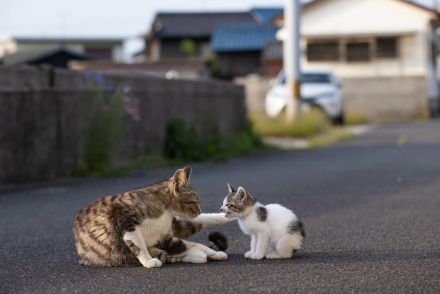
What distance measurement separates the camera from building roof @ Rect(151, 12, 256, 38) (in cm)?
5804

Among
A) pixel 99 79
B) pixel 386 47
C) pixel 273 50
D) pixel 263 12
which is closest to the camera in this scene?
pixel 99 79

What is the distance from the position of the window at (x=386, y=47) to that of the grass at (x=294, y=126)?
15.2 meters

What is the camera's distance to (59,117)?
1337 cm

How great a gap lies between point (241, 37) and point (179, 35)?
18.5 feet

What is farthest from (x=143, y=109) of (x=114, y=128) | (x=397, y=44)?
(x=397, y=44)

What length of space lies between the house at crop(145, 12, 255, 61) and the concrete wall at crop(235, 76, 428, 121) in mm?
19614

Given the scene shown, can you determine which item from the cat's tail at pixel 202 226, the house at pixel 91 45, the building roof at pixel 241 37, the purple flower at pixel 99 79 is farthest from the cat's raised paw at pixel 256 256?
the house at pixel 91 45

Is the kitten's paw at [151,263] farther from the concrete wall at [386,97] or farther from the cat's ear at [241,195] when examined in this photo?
the concrete wall at [386,97]

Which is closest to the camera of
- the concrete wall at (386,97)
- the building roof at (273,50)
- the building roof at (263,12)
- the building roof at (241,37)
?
the concrete wall at (386,97)

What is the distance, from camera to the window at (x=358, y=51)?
133ft

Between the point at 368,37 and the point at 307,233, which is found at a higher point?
the point at 368,37

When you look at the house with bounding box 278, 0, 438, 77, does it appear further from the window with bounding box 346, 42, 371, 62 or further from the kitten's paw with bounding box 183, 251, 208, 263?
the kitten's paw with bounding box 183, 251, 208, 263

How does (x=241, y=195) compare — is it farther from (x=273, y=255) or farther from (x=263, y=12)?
(x=263, y=12)

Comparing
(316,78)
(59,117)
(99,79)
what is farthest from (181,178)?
(316,78)
